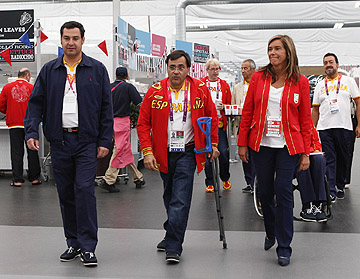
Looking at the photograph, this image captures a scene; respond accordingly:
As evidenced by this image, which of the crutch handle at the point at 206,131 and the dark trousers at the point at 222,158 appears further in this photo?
the dark trousers at the point at 222,158

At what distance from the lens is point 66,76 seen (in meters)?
4.27

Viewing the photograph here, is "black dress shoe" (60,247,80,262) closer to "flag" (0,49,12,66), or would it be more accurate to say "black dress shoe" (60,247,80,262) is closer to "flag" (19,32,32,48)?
"flag" (19,32,32,48)

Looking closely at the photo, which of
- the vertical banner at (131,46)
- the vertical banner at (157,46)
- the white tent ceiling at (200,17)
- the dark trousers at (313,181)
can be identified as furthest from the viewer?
the white tent ceiling at (200,17)

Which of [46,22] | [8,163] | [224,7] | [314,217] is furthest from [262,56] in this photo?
[314,217]

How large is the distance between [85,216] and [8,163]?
561 cm

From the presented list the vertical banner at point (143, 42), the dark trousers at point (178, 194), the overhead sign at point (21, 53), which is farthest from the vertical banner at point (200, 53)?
the dark trousers at point (178, 194)

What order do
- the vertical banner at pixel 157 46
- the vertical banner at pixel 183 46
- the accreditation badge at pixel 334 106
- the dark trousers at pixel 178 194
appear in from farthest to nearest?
the vertical banner at pixel 183 46 < the vertical banner at pixel 157 46 < the accreditation badge at pixel 334 106 < the dark trousers at pixel 178 194

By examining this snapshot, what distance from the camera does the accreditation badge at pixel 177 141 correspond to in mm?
4391

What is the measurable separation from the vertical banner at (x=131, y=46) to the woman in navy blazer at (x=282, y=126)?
5840 millimetres

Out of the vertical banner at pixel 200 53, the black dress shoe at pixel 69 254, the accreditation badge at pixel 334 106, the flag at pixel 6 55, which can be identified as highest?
the vertical banner at pixel 200 53

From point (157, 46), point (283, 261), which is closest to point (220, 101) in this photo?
point (283, 261)

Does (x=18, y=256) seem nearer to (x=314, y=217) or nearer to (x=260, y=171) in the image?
(x=260, y=171)

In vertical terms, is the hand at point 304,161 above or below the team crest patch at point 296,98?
below

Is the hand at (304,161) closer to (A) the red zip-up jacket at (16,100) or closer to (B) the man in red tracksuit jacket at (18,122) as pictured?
(B) the man in red tracksuit jacket at (18,122)
